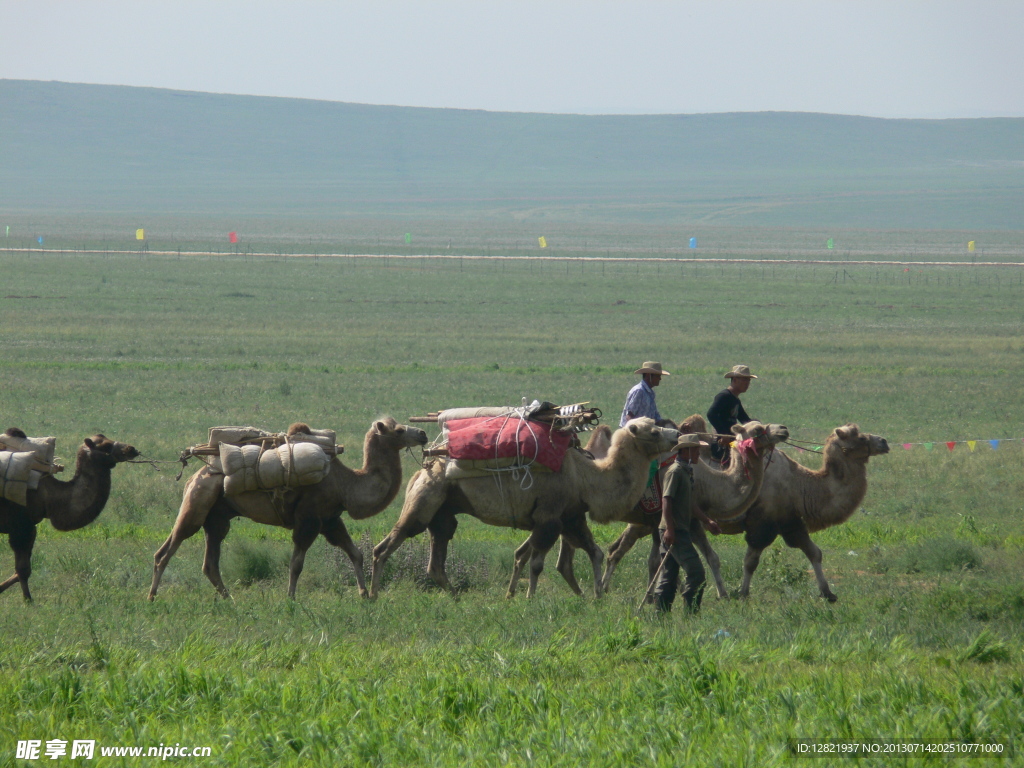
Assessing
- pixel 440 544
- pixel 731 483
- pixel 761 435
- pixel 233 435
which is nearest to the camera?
pixel 761 435

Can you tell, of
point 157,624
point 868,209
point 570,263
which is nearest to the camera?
point 157,624

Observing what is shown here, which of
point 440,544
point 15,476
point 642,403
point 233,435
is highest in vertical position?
point 642,403

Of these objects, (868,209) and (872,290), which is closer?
(872,290)

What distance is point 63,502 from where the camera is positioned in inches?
416

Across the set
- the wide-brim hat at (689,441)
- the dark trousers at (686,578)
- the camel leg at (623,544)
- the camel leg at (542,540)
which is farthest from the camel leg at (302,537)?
the wide-brim hat at (689,441)

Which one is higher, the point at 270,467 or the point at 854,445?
the point at 854,445

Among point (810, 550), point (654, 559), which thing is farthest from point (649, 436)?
point (810, 550)

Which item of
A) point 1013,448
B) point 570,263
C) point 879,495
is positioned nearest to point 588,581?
point 879,495

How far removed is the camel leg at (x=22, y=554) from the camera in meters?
10.1

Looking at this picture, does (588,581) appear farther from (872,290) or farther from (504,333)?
(872,290)

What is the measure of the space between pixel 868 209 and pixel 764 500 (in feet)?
516

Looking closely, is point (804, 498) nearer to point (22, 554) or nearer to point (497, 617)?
point (497, 617)

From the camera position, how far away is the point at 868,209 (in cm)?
15888

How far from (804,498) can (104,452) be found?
6.87m
